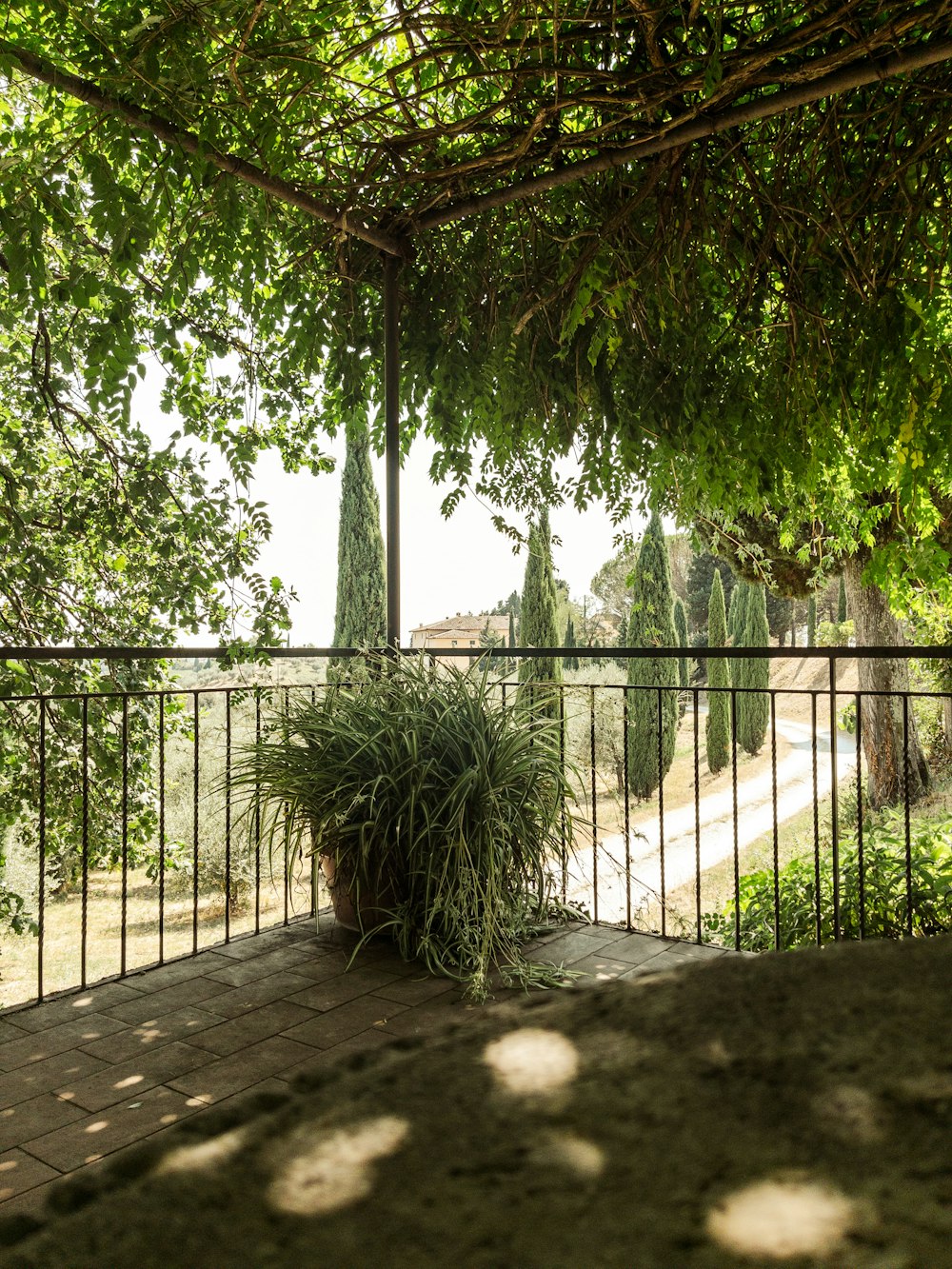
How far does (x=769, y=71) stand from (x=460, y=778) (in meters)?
2.26

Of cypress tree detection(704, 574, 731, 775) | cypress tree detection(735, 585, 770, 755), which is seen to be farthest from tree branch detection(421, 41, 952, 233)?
cypress tree detection(735, 585, 770, 755)

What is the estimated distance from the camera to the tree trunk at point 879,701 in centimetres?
805

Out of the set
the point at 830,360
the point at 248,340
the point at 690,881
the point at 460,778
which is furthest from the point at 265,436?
the point at 690,881

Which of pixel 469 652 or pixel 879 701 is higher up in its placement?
pixel 469 652

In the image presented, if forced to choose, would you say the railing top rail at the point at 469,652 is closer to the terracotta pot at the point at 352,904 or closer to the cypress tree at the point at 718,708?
the terracotta pot at the point at 352,904

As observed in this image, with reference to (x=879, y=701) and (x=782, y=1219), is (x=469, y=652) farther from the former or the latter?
(x=879, y=701)

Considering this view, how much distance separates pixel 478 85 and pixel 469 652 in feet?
6.97

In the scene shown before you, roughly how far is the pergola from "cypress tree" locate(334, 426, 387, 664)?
27.6 feet

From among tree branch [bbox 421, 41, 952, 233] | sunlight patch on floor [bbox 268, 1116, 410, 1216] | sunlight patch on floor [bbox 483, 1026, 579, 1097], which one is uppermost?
tree branch [bbox 421, 41, 952, 233]

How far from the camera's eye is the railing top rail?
2395 millimetres

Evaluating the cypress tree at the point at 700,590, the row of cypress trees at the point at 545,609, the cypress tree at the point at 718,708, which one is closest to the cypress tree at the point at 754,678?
the cypress tree at the point at 718,708

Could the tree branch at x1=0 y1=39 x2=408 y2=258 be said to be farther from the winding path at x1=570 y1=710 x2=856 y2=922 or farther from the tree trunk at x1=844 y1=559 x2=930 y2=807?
the tree trunk at x1=844 y1=559 x2=930 y2=807

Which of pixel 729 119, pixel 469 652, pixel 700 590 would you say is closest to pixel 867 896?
pixel 469 652

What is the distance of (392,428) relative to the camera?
11.7 ft
